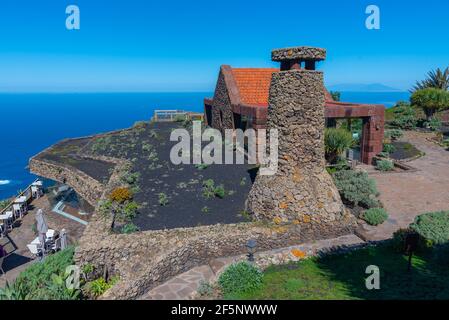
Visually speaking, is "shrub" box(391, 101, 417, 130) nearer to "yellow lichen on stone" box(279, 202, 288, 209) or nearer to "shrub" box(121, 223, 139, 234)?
"yellow lichen on stone" box(279, 202, 288, 209)

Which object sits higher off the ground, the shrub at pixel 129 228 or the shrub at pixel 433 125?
the shrub at pixel 433 125

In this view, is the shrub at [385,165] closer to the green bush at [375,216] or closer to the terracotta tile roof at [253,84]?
the green bush at [375,216]

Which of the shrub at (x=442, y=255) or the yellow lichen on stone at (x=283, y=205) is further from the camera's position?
the yellow lichen on stone at (x=283, y=205)

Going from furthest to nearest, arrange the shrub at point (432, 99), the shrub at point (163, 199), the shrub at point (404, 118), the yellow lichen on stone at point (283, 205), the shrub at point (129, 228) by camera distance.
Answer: the shrub at point (404, 118) < the shrub at point (432, 99) < the shrub at point (163, 199) < the yellow lichen on stone at point (283, 205) < the shrub at point (129, 228)

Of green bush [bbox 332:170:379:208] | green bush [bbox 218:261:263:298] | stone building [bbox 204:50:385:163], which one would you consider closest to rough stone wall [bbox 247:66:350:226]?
green bush [bbox 332:170:379:208]

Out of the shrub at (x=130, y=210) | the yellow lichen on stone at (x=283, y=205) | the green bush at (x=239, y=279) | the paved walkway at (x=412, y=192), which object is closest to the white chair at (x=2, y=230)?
the shrub at (x=130, y=210)
